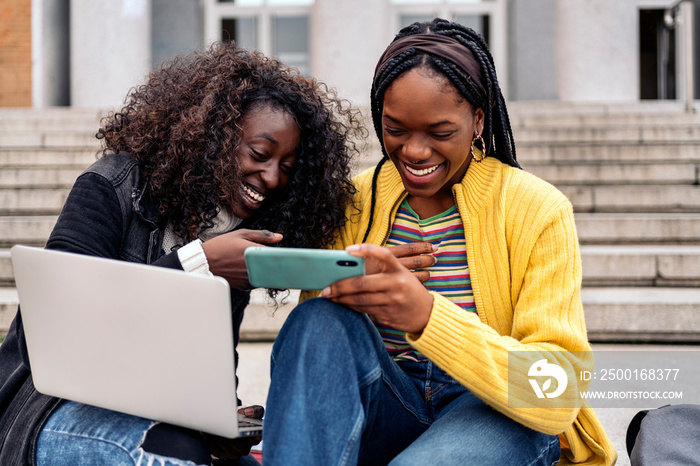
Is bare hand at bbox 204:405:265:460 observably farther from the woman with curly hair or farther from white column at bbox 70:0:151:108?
white column at bbox 70:0:151:108

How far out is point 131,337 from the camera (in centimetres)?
137

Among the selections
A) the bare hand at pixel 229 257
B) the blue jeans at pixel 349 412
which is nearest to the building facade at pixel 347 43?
the bare hand at pixel 229 257

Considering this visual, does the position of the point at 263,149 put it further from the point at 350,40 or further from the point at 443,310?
the point at 350,40

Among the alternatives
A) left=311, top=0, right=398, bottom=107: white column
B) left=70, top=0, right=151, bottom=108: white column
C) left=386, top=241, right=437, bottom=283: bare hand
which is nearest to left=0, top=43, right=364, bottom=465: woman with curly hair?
left=386, top=241, right=437, bottom=283: bare hand

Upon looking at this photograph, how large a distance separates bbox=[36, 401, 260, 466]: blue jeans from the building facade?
17.0 ft

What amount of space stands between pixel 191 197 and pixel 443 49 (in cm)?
82

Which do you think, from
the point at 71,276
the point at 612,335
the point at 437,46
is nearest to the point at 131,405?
the point at 71,276

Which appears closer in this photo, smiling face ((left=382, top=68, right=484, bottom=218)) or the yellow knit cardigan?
the yellow knit cardigan

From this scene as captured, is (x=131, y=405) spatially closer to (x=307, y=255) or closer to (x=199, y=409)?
(x=199, y=409)

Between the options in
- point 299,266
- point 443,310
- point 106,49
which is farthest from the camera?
point 106,49

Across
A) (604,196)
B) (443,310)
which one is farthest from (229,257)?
(604,196)

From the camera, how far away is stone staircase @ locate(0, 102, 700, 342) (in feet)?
11.2

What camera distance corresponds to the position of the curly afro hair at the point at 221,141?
188cm

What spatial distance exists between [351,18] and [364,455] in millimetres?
6415
